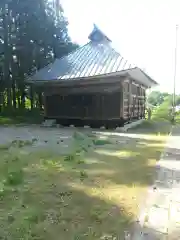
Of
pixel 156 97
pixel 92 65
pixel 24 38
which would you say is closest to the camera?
pixel 92 65

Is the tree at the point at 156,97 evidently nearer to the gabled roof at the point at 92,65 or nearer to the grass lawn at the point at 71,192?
the gabled roof at the point at 92,65

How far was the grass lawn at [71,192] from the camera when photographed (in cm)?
299

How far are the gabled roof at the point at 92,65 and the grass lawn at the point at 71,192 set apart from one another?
23.6 ft

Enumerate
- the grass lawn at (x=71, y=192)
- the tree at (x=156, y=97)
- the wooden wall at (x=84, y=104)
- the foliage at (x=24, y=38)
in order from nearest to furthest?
1. the grass lawn at (x=71, y=192)
2. the wooden wall at (x=84, y=104)
3. the foliage at (x=24, y=38)
4. the tree at (x=156, y=97)

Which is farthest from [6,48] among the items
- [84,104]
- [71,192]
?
[71,192]

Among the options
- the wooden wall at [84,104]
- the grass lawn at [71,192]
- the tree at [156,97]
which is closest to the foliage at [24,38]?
the wooden wall at [84,104]

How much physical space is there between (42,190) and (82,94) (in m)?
11.5

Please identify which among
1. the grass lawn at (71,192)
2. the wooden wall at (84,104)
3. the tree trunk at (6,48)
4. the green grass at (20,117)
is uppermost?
the tree trunk at (6,48)

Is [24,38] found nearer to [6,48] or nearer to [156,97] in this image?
[6,48]

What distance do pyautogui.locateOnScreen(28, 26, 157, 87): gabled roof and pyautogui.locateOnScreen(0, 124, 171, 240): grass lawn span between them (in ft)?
23.6

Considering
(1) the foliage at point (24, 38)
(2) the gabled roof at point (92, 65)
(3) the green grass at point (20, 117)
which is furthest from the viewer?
(1) the foliage at point (24, 38)

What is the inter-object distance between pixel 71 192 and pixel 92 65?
11.6 meters

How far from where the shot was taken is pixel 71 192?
419cm

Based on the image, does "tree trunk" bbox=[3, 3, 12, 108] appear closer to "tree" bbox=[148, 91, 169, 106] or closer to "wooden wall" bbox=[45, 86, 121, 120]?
"wooden wall" bbox=[45, 86, 121, 120]
